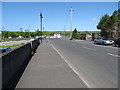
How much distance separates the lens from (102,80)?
709cm

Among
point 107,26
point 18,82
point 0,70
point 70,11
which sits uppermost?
point 70,11

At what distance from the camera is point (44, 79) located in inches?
291

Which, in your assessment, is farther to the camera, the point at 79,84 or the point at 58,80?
the point at 58,80

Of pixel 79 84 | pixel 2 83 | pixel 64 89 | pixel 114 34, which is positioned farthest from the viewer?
pixel 114 34

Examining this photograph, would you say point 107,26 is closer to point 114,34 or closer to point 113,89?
point 114,34

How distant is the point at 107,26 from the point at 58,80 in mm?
46581

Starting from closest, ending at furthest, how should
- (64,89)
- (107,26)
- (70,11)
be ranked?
(64,89) < (107,26) < (70,11)

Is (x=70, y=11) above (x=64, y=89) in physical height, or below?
above

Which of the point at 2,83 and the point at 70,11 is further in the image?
the point at 70,11

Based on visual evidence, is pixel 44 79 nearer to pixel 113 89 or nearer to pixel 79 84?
pixel 79 84

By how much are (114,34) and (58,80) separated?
1995 inches

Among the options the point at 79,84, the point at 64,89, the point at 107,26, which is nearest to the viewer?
the point at 64,89

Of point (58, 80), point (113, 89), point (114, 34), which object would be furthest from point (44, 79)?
point (114, 34)

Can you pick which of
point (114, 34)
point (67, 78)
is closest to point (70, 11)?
point (114, 34)
